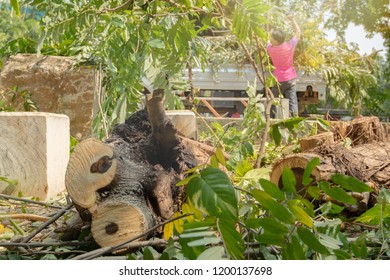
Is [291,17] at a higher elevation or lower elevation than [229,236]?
higher

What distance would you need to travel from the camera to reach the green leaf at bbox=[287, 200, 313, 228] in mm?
960

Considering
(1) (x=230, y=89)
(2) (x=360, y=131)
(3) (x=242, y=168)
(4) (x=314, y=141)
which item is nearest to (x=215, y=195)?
(1) (x=230, y=89)

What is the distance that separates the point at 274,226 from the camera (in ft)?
3.25

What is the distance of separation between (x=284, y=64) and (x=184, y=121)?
0.22 meters

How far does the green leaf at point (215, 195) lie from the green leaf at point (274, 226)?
8 centimetres

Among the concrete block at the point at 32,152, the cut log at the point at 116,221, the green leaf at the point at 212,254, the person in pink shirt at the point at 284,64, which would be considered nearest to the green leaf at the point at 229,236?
the green leaf at the point at 212,254

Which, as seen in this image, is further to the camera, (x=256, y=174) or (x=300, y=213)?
(x=256, y=174)

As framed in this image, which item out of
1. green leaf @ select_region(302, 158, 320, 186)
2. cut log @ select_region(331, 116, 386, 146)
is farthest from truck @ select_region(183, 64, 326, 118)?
cut log @ select_region(331, 116, 386, 146)

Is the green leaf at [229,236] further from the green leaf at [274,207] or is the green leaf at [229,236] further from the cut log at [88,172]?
the cut log at [88,172]

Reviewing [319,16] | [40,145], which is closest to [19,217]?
[40,145]

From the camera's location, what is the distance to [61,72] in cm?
125

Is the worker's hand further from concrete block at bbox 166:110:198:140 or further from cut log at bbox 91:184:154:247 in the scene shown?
cut log at bbox 91:184:154:247

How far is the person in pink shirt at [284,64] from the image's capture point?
121 cm

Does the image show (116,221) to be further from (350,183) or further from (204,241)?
(350,183)
